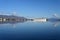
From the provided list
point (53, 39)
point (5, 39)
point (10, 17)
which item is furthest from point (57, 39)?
point (10, 17)

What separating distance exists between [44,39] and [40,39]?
217 mm

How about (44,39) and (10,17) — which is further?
(10,17)

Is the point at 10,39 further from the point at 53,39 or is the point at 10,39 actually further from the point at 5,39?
the point at 53,39

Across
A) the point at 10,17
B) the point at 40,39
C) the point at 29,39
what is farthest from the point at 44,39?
the point at 10,17

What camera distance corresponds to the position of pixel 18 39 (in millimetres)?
8141

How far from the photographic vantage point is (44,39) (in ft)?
27.1

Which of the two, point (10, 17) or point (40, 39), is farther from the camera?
point (10, 17)

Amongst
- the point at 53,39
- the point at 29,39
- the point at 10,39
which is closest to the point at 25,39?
the point at 29,39

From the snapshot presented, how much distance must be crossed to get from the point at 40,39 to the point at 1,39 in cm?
208

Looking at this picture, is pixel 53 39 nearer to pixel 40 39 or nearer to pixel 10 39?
pixel 40 39

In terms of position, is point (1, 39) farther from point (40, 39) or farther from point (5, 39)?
point (40, 39)

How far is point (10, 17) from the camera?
64375 millimetres

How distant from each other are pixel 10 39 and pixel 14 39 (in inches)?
8.5

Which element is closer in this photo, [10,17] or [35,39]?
[35,39]
